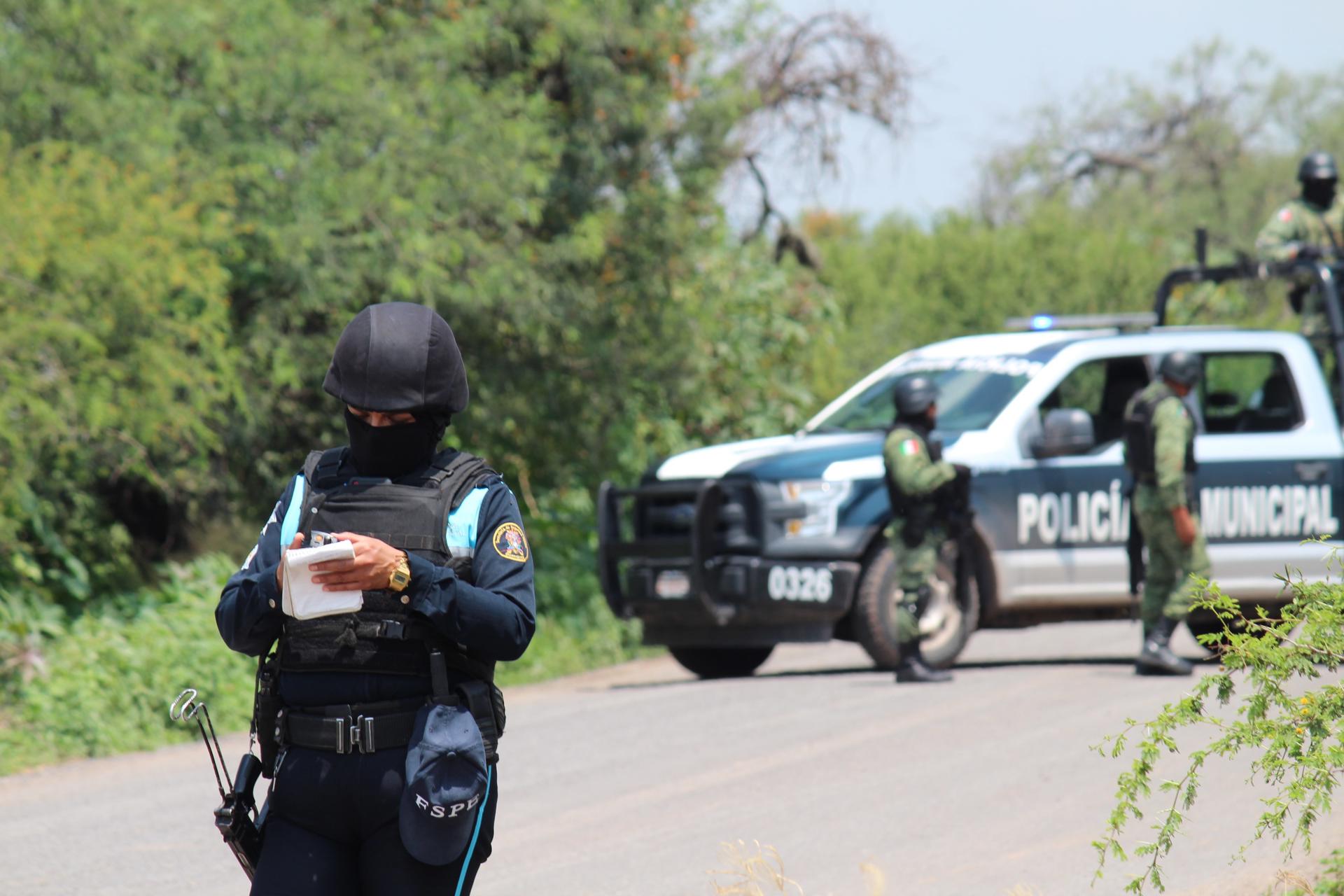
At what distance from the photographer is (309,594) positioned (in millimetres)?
3373

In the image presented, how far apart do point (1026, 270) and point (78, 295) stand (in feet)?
92.4

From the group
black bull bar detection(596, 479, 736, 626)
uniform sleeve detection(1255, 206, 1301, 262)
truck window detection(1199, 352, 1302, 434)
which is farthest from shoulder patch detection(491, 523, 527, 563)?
uniform sleeve detection(1255, 206, 1301, 262)

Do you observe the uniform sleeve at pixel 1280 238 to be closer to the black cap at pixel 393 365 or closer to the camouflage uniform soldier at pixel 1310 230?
the camouflage uniform soldier at pixel 1310 230

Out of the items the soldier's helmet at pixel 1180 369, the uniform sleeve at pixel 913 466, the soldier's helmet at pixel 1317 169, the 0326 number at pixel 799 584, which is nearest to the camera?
the uniform sleeve at pixel 913 466

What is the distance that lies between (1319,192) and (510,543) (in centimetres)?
1099

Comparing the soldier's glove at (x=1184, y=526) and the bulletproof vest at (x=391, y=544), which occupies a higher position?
the bulletproof vest at (x=391, y=544)

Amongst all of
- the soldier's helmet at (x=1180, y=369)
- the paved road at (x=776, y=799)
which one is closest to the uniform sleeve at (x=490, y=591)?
the paved road at (x=776, y=799)

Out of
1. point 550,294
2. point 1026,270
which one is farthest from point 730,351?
point 1026,270

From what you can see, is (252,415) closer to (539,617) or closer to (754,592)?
(539,617)

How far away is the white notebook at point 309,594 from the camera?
3.35m

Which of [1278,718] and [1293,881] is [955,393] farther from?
[1278,718]

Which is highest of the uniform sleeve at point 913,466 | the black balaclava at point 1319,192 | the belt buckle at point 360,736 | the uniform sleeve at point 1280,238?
the black balaclava at point 1319,192

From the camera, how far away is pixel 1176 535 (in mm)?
10586

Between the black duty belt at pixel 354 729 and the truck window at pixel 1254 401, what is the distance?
→ 31.1ft
